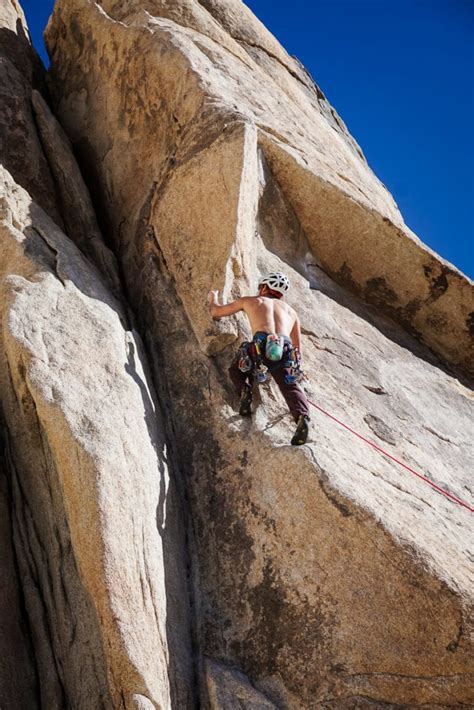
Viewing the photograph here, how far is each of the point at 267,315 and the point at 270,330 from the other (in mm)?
213

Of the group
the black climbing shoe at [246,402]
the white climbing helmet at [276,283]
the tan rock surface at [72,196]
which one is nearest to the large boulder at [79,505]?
the black climbing shoe at [246,402]

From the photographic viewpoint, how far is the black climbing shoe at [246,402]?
7637 mm

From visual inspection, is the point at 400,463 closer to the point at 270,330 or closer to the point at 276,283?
the point at 270,330

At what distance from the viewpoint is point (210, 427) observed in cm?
789

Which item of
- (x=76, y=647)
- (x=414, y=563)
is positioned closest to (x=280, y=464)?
(x=414, y=563)

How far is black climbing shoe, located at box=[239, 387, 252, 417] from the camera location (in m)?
7.64

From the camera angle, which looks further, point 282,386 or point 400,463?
point 400,463

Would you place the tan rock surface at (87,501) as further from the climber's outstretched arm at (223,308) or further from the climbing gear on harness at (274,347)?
the climbing gear on harness at (274,347)

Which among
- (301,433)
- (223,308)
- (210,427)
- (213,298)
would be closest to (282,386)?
(301,433)

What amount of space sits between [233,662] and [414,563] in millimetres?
1888

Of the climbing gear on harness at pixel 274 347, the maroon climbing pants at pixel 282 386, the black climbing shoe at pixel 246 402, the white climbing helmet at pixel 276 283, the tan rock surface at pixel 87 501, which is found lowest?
the tan rock surface at pixel 87 501

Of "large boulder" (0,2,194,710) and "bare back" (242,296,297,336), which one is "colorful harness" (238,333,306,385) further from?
"large boulder" (0,2,194,710)

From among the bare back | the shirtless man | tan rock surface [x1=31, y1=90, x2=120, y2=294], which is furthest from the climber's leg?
tan rock surface [x1=31, y1=90, x2=120, y2=294]

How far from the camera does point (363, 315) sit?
11.0 meters
